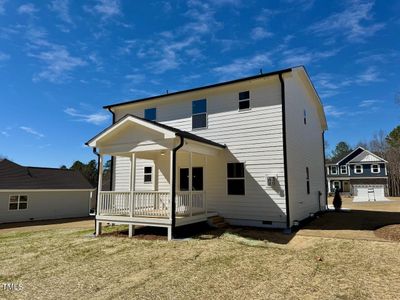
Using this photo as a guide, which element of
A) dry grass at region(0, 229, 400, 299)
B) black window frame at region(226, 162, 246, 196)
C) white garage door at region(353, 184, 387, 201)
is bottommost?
dry grass at region(0, 229, 400, 299)

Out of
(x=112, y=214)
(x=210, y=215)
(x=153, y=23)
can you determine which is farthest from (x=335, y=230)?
(x=153, y=23)

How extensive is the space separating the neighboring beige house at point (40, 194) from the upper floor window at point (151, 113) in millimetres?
14465

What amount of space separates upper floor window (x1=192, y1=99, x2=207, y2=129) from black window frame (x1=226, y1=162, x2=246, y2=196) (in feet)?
8.03

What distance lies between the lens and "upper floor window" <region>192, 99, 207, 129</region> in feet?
42.8

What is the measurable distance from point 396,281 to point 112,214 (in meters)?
9.02

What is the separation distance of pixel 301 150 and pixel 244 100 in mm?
4202

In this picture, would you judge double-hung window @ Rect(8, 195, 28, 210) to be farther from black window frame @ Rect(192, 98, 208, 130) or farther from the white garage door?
the white garage door

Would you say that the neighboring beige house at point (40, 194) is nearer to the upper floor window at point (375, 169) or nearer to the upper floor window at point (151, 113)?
the upper floor window at point (151, 113)

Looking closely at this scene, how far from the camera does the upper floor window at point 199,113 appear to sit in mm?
13031

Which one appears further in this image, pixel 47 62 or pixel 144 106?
pixel 144 106

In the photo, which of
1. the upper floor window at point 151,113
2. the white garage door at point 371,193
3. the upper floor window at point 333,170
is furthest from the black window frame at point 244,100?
the upper floor window at point 333,170

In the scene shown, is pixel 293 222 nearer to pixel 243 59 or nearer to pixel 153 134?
pixel 153 134

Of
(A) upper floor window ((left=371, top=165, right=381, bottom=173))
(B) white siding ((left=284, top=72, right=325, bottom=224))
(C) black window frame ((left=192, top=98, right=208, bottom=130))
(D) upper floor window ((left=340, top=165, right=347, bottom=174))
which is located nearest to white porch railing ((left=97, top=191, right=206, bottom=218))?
(C) black window frame ((left=192, top=98, right=208, bottom=130))

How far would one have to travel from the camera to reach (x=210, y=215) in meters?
11.3
